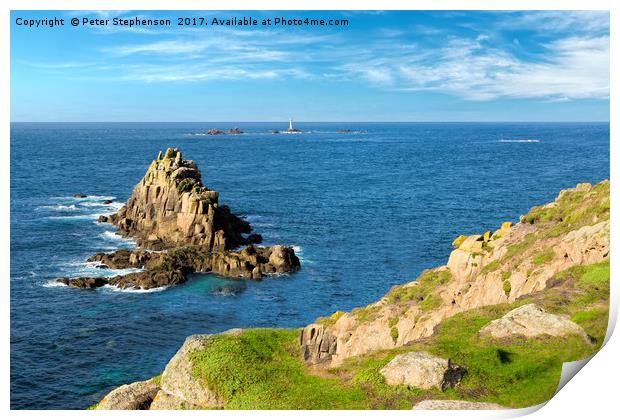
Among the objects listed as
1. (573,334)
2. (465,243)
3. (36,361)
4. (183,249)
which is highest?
(465,243)

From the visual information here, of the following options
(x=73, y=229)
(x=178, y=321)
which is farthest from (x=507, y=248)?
(x=73, y=229)

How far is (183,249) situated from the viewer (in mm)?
74000

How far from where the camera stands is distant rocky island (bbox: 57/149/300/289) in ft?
223

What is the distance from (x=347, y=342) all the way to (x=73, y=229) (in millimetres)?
67618

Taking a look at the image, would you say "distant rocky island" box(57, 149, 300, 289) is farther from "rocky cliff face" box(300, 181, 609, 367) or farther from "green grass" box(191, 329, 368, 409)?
"green grass" box(191, 329, 368, 409)

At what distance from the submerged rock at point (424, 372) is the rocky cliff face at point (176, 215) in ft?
176

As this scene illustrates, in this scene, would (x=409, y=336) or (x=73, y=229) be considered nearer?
(x=409, y=336)

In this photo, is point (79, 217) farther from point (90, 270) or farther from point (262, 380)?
point (262, 380)

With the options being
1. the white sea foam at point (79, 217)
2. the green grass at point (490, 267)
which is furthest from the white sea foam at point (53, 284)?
the green grass at point (490, 267)

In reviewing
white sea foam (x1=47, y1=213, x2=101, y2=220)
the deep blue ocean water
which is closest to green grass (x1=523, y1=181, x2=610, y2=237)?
the deep blue ocean water

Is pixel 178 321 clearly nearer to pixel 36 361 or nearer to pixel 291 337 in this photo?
pixel 36 361

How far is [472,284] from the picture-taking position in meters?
32.4

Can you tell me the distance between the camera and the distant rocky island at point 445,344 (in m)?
24.2

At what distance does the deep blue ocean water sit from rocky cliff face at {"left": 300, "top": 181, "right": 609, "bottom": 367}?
21.8 m
